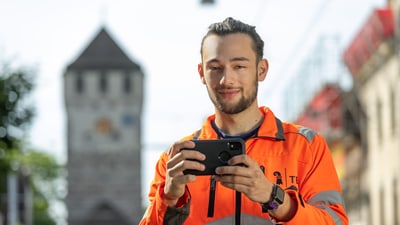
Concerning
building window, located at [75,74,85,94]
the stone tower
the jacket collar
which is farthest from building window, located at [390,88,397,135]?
building window, located at [75,74,85,94]

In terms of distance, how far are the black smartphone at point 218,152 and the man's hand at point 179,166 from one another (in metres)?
0.02

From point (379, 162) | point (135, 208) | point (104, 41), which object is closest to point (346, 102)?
point (379, 162)

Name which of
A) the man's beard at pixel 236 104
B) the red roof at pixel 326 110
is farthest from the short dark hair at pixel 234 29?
the red roof at pixel 326 110

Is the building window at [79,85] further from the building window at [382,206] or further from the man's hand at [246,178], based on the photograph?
the man's hand at [246,178]

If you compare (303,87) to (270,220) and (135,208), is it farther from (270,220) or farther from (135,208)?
(135,208)

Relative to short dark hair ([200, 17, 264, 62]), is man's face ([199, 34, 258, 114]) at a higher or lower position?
lower

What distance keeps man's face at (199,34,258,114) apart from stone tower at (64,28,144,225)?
16623 cm

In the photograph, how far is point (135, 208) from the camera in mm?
168750

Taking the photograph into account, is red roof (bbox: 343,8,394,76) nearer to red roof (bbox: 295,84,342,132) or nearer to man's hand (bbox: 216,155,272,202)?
red roof (bbox: 295,84,342,132)

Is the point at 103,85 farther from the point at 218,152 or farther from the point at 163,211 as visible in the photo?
the point at 218,152

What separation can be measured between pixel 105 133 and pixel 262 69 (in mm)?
172868

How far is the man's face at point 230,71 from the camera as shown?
4891 mm

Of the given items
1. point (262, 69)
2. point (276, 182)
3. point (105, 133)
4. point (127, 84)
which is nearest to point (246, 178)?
point (276, 182)

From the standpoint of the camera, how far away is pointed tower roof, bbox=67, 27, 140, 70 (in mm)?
178750
